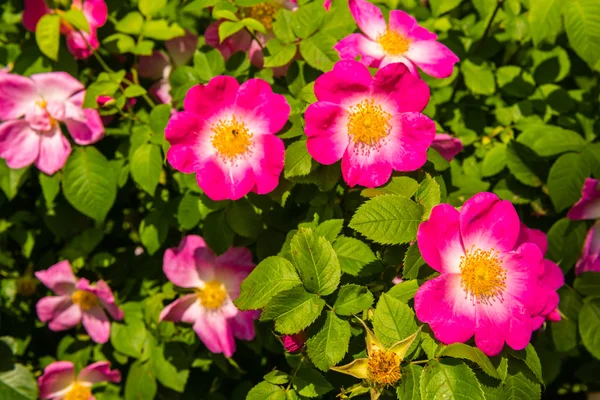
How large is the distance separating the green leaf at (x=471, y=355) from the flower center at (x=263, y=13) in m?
1.08

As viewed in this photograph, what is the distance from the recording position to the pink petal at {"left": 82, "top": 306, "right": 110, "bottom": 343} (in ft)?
5.98

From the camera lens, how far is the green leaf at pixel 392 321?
1.02 metres

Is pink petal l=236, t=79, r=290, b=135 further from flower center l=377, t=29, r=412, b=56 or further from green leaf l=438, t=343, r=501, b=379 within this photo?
green leaf l=438, t=343, r=501, b=379

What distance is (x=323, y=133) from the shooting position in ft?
3.96

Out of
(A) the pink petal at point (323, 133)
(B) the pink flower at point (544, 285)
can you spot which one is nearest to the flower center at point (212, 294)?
(A) the pink petal at point (323, 133)

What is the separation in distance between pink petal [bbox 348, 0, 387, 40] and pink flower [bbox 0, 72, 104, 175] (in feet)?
2.65

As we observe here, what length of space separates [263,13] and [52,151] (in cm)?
75

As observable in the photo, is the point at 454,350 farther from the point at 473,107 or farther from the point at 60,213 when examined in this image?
the point at 60,213

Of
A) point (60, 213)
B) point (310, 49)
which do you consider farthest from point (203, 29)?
point (60, 213)

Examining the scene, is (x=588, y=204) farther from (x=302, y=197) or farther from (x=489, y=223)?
(x=302, y=197)

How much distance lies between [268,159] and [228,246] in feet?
1.05

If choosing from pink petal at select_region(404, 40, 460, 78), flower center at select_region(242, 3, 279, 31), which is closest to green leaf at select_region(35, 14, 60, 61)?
flower center at select_region(242, 3, 279, 31)

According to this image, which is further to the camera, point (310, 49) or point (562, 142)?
point (562, 142)

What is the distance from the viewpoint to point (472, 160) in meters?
1.79
